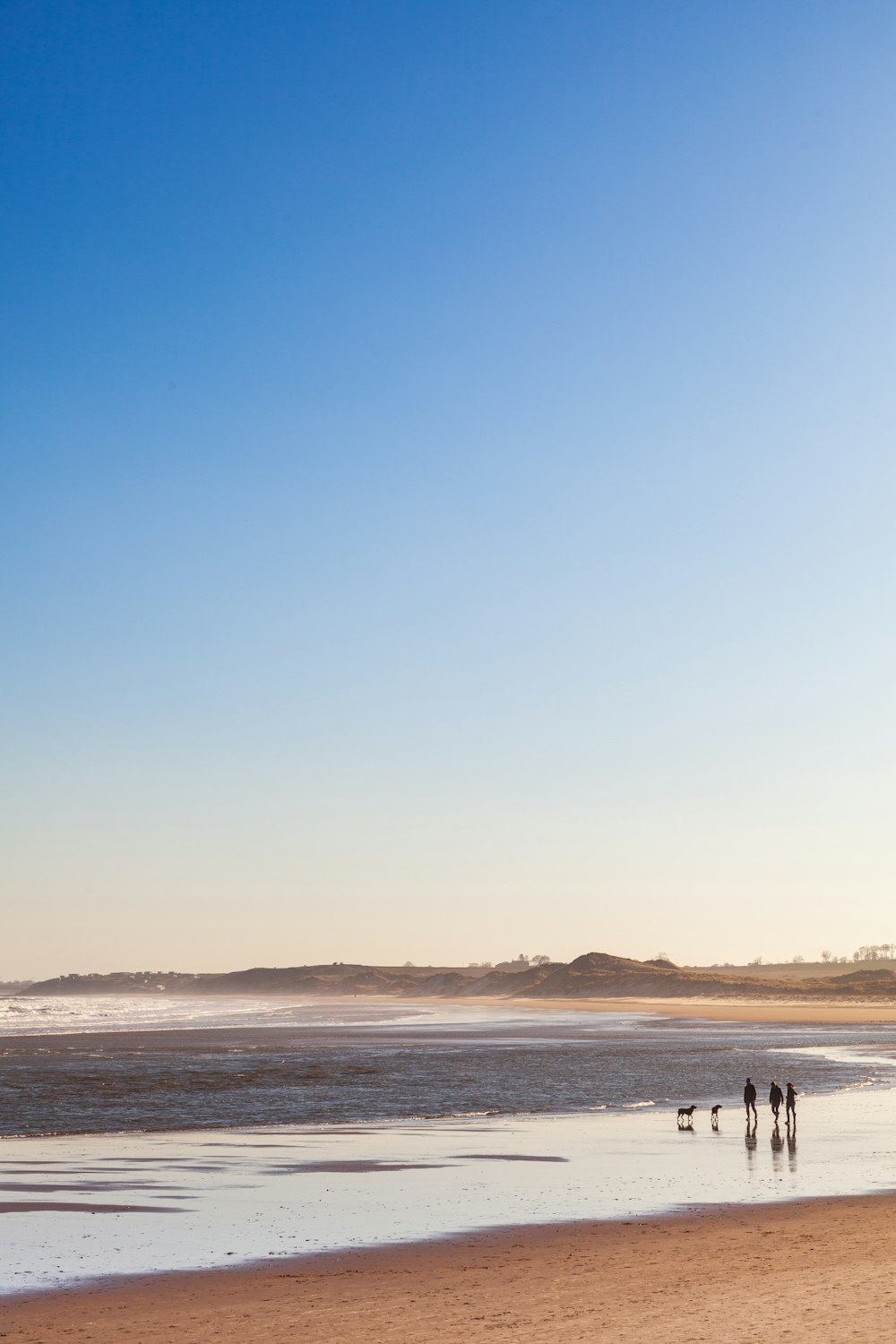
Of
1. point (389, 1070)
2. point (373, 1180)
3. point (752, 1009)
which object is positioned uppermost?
point (373, 1180)

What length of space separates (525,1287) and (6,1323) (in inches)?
231

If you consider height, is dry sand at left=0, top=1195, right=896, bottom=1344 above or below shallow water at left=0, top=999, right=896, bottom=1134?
above

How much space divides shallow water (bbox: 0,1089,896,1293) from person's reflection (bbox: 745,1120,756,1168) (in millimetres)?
92

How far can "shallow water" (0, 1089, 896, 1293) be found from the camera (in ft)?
55.9

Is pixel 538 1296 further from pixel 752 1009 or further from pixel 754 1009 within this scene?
pixel 752 1009

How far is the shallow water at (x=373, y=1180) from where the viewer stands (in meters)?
17.0

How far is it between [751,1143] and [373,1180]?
31.2ft

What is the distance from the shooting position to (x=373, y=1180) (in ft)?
73.5

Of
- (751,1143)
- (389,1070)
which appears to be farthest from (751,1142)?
(389,1070)

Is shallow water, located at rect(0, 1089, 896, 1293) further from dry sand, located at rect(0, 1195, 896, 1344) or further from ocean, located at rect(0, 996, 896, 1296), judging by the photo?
dry sand, located at rect(0, 1195, 896, 1344)

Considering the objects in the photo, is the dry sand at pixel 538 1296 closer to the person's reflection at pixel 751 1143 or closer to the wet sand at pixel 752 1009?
the person's reflection at pixel 751 1143

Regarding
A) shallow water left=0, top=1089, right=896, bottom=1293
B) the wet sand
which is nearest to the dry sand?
shallow water left=0, top=1089, right=896, bottom=1293

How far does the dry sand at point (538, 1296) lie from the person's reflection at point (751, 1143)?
7.26 meters

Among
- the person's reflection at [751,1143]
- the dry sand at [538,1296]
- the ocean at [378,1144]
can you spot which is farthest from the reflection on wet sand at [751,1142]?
the dry sand at [538,1296]
